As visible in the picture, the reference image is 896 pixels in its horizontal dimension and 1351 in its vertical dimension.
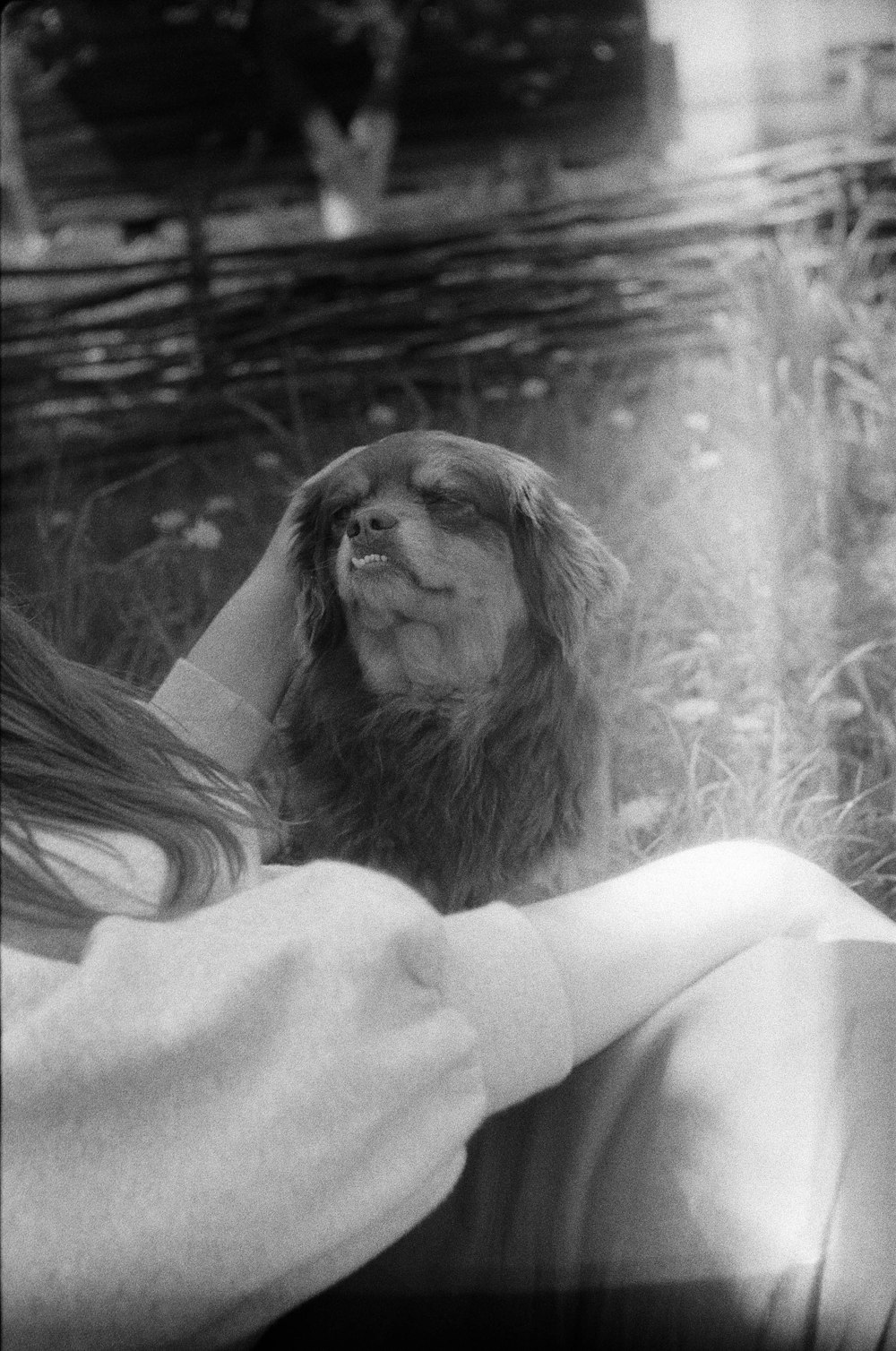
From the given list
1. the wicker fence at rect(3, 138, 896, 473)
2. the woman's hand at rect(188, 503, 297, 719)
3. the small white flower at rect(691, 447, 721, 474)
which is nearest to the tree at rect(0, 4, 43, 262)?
the wicker fence at rect(3, 138, 896, 473)

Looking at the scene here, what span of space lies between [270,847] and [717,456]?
308mm

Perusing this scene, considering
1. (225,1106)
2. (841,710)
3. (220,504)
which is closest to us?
(225,1106)

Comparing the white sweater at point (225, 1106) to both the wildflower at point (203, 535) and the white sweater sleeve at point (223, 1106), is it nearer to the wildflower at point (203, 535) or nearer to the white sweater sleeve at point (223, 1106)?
the white sweater sleeve at point (223, 1106)

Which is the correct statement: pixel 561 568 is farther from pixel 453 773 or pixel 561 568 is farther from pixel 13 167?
pixel 13 167

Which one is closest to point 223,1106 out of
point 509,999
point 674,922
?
point 509,999

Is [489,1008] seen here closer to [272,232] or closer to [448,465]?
[448,465]

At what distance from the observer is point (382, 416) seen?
30.0 inches

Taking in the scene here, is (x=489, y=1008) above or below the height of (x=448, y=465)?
below

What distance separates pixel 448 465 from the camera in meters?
0.66

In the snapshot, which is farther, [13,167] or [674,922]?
[13,167]

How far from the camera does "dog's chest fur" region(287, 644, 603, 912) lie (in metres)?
0.67

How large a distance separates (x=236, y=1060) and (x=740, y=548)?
1.29ft

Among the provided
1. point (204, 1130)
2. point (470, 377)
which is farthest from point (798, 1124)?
point (470, 377)

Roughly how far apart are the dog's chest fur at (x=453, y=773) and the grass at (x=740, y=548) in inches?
1.2
